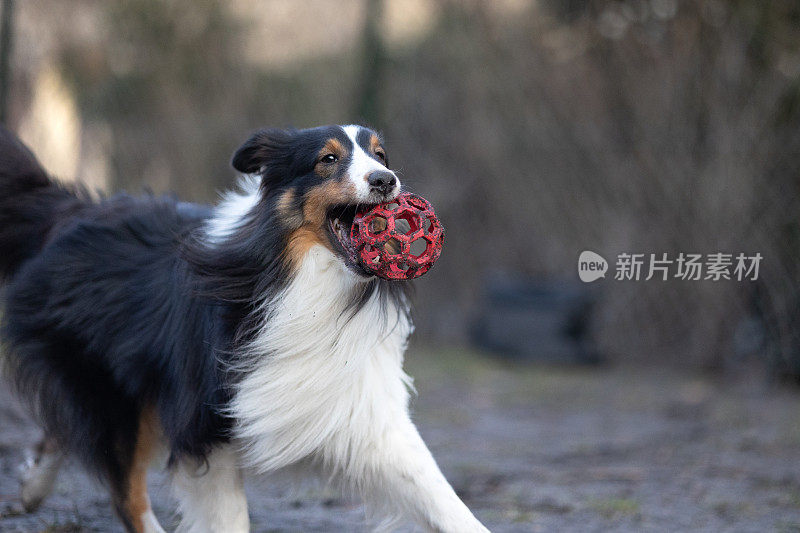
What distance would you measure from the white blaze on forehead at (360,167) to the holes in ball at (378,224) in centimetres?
8

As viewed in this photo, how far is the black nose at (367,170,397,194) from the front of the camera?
3045 millimetres

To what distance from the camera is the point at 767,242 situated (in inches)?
282

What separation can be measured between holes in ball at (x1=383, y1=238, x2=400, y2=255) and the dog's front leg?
0.56m

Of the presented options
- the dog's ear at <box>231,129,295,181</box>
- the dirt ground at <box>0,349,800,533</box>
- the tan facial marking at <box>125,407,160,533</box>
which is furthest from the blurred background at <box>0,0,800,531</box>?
the dog's ear at <box>231,129,295,181</box>

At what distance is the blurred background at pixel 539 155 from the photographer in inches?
265

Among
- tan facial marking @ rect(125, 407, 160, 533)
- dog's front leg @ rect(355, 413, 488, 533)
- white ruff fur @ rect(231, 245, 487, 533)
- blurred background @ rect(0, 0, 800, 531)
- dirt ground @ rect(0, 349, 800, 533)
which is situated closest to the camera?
dog's front leg @ rect(355, 413, 488, 533)

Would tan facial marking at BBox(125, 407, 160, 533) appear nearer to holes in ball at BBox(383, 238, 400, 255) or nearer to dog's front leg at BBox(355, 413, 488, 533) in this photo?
dog's front leg at BBox(355, 413, 488, 533)

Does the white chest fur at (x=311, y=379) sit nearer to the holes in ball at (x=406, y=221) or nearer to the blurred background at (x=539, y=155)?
the holes in ball at (x=406, y=221)

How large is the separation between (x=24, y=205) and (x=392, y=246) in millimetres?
1811

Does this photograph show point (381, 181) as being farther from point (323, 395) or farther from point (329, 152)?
point (323, 395)

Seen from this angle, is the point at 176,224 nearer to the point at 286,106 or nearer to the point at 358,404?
the point at 358,404

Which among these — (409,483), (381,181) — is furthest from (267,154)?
(409,483)

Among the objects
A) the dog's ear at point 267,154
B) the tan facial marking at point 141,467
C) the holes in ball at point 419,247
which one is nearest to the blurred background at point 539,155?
the tan facial marking at point 141,467

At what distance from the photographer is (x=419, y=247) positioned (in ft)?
10.5
